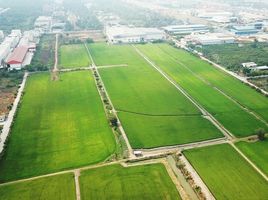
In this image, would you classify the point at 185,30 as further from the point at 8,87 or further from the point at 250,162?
the point at 250,162

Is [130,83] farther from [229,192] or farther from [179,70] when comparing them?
[229,192]

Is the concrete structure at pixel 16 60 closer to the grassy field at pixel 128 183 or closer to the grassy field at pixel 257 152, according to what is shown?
the grassy field at pixel 128 183

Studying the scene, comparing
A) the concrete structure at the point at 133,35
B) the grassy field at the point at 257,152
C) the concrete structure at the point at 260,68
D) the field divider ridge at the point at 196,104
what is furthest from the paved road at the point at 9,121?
the concrete structure at the point at 260,68

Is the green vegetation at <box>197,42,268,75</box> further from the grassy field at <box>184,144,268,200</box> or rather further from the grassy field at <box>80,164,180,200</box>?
the grassy field at <box>80,164,180,200</box>

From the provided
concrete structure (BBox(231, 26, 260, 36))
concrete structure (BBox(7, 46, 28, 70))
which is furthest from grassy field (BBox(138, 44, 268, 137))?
concrete structure (BBox(231, 26, 260, 36))

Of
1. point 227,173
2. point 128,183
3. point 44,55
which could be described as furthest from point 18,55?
point 227,173

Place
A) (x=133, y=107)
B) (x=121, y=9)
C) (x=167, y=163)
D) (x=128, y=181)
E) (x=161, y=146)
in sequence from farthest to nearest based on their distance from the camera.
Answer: (x=121, y=9) → (x=133, y=107) → (x=161, y=146) → (x=167, y=163) → (x=128, y=181)

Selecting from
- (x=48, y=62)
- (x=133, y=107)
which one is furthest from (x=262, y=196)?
(x=48, y=62)
